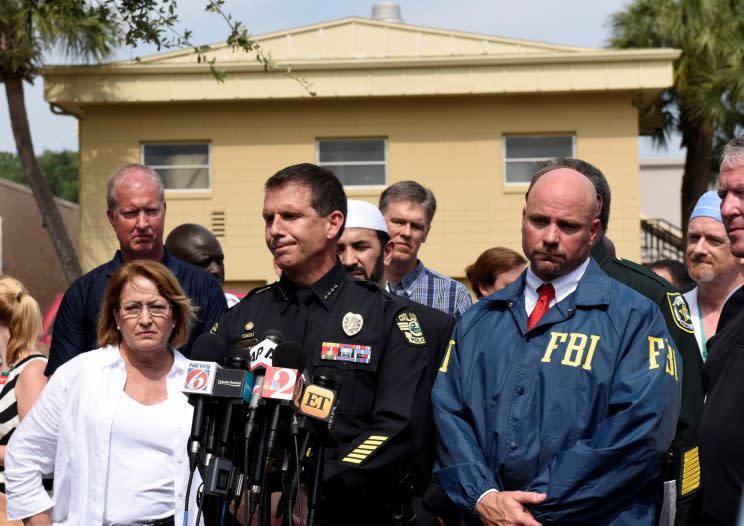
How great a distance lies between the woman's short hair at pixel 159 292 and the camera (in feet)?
17.6

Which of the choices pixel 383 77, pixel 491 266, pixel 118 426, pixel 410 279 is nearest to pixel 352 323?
pixel 118 426

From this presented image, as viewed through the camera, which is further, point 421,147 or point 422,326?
point 421,147

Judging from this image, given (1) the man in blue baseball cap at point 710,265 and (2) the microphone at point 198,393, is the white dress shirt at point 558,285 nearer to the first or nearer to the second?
(2) the microphone at point 198,393

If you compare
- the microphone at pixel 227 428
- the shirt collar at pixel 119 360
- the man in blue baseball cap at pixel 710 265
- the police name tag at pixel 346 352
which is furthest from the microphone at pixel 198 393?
the man in blue baseball cap at pixel 710 265

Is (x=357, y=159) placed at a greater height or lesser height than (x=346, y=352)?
greater

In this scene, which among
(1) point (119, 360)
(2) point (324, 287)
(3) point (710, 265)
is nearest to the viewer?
(2) point (324, 287)

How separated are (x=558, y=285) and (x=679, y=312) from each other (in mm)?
706

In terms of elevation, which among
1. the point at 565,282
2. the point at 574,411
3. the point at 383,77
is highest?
the point at 383,77

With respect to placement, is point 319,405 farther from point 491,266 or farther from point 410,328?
point 491,266

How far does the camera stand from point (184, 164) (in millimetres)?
23359

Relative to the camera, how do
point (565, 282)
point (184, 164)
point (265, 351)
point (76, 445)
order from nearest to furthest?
point (265, 351), point (565, 282), point (76, 445), point (184, 164)

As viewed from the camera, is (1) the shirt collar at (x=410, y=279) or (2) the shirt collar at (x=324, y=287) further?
(1) the shirt collar at (x=410, y=279)

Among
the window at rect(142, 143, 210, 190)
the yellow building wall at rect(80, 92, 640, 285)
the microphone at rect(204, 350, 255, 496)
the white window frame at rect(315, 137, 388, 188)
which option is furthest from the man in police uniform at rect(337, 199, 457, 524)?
the window at rect(142, 143, 210, 190)

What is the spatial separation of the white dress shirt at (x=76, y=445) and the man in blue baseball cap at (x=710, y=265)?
3.13m
